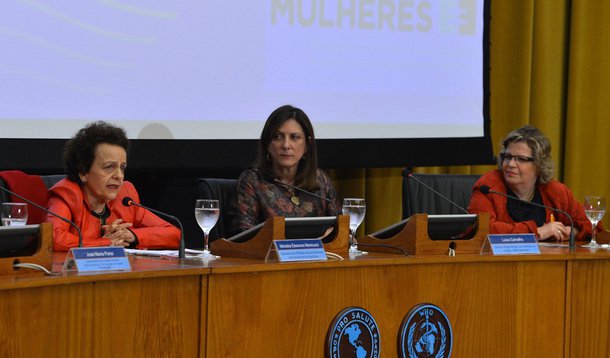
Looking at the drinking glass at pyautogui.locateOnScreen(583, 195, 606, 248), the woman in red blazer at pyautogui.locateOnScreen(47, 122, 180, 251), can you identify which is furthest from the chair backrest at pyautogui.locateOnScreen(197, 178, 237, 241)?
the drinking glass at pyautogui.locateOnScreen(583, 195, 606, 248)

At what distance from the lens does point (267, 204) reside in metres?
3.42

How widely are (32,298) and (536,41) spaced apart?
3.81m

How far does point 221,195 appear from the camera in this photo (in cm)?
348

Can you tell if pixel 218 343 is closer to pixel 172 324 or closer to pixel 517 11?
pixel 172 324

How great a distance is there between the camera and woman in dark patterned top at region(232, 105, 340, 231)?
342 centimetres

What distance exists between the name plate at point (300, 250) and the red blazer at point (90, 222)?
0.77 m

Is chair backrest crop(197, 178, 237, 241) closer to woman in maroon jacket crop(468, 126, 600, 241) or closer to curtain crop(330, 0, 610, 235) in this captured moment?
woman in maroon jacket crop(468, 126, 600, 241)

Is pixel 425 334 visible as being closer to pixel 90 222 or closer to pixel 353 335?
pixel 353 335

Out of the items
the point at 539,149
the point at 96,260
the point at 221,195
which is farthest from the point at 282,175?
the point at 96,260

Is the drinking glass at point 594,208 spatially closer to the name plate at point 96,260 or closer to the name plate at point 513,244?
the name plate at point 513,244

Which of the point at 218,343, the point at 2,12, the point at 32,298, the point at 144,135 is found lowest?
the point at 218,343

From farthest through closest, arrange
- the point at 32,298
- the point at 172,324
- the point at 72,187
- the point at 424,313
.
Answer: the point at 72,187 → the point at 424,313 → the point at 172,324 → the point at 32,298

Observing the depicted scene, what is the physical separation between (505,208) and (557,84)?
5.64ft

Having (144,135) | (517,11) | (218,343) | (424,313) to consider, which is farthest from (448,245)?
(517,11)
